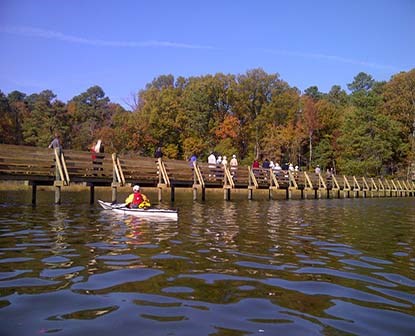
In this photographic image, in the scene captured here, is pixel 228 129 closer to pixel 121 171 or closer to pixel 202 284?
pixel 121 171

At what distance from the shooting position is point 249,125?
61.4 metres

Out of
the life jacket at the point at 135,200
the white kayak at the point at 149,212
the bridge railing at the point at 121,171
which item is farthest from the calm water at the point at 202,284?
the bridge railing at the point at 121,171

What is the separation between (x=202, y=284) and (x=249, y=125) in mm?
57258

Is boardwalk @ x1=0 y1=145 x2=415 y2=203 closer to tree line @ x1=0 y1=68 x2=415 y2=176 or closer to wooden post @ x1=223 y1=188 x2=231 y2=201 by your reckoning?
wooden post @ x1=223 y1=188 x2=231 y2=201

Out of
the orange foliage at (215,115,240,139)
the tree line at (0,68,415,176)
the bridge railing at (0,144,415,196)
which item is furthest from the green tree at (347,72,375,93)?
the bridge railing at (0,144,415,196)

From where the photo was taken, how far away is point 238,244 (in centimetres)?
798

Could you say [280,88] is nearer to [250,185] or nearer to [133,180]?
[250,185]

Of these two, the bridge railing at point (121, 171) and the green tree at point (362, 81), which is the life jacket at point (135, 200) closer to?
the bridge railing at point (121, 171)

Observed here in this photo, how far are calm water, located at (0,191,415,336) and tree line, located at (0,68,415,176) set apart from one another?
1697 inches

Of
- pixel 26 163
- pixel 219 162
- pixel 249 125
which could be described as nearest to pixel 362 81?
pixel 249 125

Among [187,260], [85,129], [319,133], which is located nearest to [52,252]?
[187,260]

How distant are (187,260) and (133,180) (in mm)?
13637

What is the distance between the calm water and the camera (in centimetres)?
365

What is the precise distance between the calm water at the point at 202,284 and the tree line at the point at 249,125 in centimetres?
4310
